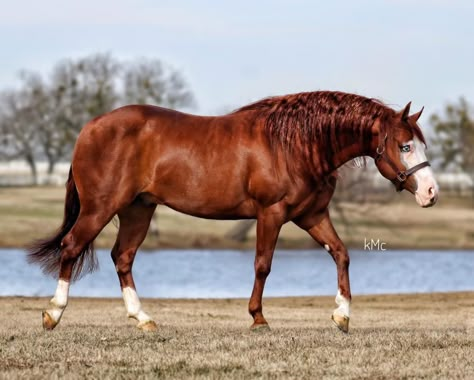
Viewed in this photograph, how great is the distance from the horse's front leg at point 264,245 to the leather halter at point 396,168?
44.2 inches

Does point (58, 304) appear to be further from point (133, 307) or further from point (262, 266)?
point (262, 266)

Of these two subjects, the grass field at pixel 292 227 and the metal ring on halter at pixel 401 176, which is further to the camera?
the grass field at pixel 292 227

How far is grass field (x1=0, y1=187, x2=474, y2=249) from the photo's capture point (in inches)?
1930

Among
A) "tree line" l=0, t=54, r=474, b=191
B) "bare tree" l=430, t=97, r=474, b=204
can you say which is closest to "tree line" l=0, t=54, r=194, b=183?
"tree line" l=0, t=54, r=474, b=191

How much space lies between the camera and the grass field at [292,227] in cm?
4903

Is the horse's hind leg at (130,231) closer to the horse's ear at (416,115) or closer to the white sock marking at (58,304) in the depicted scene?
the white sock marking at (58,304)

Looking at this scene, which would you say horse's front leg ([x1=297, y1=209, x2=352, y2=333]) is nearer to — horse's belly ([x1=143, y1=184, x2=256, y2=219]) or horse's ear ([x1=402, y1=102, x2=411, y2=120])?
horse's belly ([x1=143, y1=184, x2=256, y2=219])

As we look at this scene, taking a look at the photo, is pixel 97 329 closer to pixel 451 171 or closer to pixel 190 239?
pixel 190 239

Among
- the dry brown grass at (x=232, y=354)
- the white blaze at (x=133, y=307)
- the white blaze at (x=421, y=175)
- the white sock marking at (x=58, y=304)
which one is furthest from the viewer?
the white blaze at (x=133, y=307)

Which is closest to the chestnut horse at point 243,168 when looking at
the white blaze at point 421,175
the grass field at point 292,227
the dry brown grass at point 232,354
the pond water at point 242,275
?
the white blaze at point 421,175

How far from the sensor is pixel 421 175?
10.4 meters

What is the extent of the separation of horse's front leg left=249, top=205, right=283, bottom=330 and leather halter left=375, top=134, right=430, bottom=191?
112cm

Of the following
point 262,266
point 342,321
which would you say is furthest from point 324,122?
point 342,321

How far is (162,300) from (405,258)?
91.1ft
